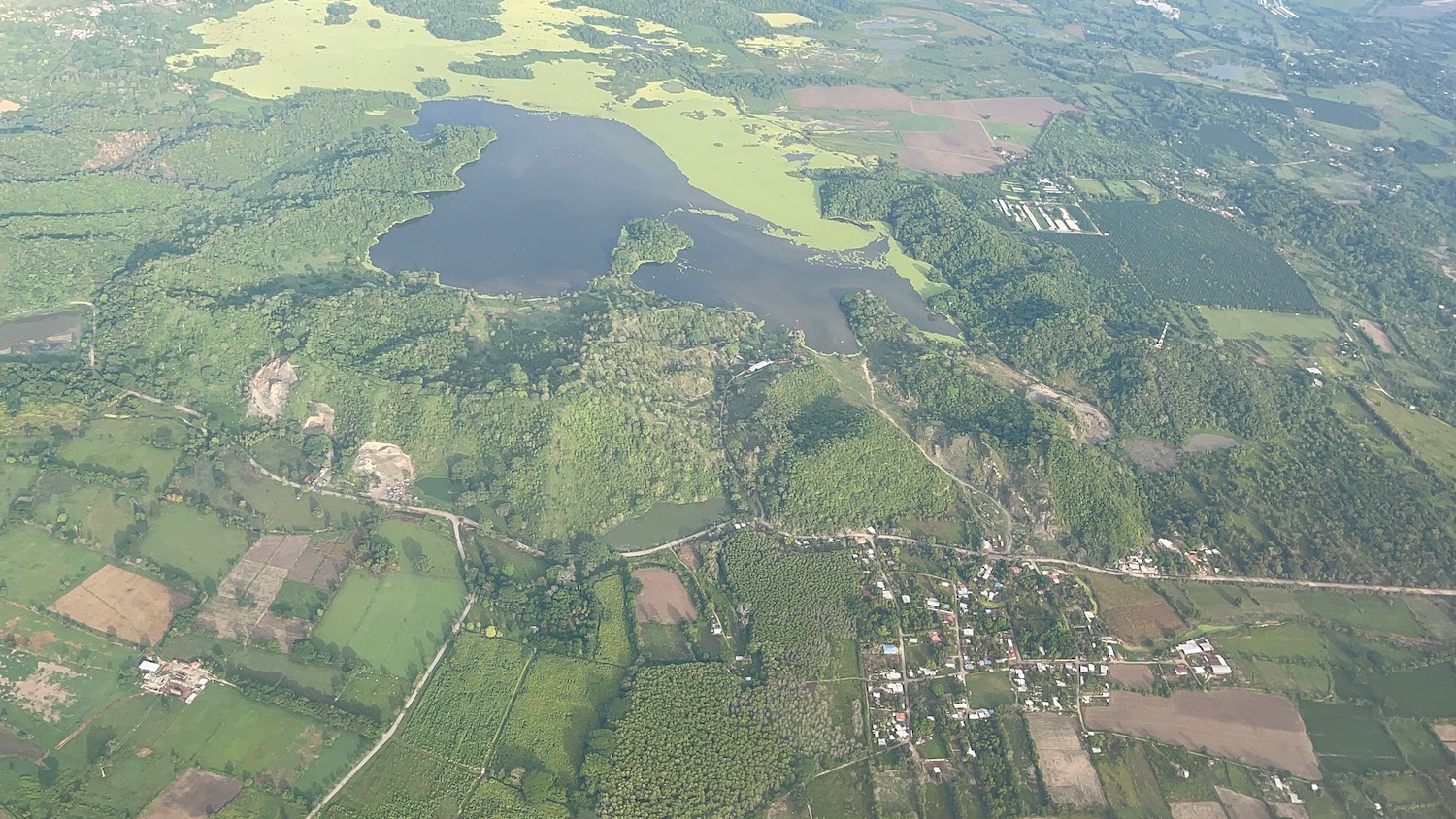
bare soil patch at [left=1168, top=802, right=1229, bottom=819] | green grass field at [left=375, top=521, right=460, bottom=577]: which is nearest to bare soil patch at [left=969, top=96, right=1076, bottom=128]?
bare soil patch at [left=1168, top=802, right=1229, bottom=819]

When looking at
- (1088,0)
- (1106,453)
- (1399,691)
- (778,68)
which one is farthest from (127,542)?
(1088,0)

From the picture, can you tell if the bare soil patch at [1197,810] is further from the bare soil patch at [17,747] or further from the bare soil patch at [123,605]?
the bare soil patch at [17,747]

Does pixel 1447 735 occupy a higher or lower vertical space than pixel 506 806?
higher

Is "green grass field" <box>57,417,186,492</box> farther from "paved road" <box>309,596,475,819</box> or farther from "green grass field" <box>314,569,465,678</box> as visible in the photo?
"paved road" <box>309,596,475,819</box>

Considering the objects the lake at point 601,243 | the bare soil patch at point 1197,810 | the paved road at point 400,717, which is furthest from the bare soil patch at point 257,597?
the bare soil patch at point 1197,810

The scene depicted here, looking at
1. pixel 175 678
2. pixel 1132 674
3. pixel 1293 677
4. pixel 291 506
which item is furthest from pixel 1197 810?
pixel 291 506

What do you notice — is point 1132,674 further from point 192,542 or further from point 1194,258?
point 1194,258

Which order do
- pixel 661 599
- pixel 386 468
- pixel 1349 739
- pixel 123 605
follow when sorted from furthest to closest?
1. pixel 386 468
2. pixel 661 599
3. pixel 123 605
4. pixel 1349 739

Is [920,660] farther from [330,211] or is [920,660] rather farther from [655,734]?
[330,211]
